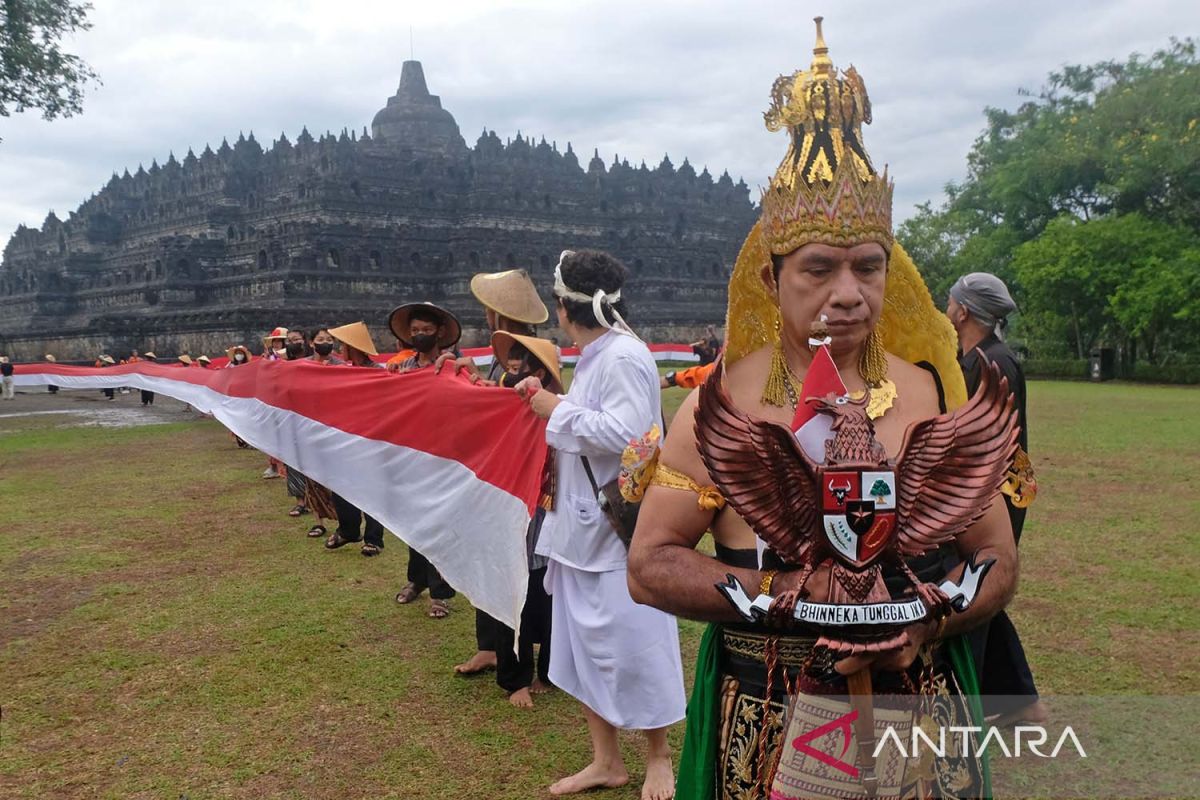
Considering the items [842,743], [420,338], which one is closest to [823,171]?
[842,743]

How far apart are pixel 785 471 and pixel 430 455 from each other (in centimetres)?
383

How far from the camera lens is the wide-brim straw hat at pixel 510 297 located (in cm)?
449

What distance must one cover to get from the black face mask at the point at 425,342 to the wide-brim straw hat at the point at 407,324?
7cm

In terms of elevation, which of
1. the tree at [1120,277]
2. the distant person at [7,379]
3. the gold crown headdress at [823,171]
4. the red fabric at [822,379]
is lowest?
the distant person at [7,379]

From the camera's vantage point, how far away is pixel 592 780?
3.57 meters

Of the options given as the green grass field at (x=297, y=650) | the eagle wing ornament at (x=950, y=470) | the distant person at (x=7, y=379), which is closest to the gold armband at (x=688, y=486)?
the eagle wing ornament at (x=950, y=470)

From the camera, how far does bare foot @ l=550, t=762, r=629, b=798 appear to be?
11.7 ft

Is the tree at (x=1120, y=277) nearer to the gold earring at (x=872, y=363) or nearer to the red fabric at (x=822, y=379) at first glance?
the gold earring at (x=872, y=363)

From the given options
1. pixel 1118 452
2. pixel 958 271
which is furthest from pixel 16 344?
pixel 1118 452

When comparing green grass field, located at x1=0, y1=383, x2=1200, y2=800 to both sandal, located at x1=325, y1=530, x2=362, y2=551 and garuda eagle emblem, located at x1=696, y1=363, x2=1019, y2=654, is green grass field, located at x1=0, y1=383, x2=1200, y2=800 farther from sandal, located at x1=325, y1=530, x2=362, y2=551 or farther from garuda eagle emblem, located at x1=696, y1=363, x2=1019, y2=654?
garuda eagle emblem, located at x1=696, y1=363, x2=1019, y2=654

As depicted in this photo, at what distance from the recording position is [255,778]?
12.2 ft

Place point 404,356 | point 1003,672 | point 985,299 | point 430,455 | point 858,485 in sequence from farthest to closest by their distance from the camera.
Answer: point 404,356 < point 430,455 < point 985,299 < point 1003,672 < point 858,485

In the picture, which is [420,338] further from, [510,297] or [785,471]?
[785,471]

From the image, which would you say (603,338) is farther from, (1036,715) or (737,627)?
(1036,715)
